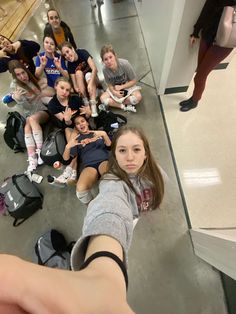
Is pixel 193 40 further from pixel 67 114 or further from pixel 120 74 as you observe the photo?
pixel 67 114

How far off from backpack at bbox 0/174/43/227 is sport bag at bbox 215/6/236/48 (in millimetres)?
2016

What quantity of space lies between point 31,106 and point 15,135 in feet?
1.29

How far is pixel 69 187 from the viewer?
207 cm

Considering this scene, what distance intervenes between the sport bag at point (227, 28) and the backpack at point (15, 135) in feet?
6.77

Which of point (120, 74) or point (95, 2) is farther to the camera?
point (95, 2)

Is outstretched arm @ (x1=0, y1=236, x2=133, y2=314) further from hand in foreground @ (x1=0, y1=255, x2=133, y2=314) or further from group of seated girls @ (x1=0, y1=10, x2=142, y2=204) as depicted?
group of seated girls @ (x1=0, y1=10, x2=142, y2=204)

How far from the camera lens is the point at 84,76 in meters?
2.48

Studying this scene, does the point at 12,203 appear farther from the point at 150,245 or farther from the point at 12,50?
the point at 12,50

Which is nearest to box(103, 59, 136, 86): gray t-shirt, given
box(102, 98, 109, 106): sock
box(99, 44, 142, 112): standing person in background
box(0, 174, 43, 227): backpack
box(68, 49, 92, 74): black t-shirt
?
box(99, 44, 142, 112): standing person in background

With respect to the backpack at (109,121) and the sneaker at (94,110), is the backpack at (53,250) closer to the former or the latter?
the backpack at (109,121)

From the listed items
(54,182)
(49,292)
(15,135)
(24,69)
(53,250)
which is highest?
(49,292)

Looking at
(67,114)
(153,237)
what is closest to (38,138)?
(67,114)

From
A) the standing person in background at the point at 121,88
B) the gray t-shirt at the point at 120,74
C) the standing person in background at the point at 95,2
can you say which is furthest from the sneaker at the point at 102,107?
the standing person in background at the point at 95,2

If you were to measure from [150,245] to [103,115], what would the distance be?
1400 millimetres
